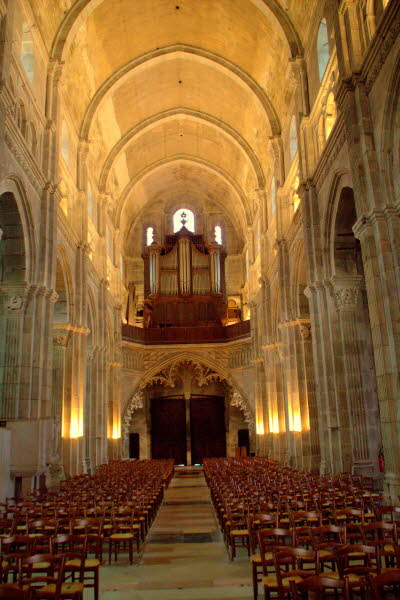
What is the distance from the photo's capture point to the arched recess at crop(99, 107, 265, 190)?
30917mm

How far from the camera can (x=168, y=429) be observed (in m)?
38.2

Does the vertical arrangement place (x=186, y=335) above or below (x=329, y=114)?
below

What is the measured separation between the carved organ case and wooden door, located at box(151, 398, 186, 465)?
596cm

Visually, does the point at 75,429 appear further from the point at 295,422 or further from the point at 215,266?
the point at 215,266

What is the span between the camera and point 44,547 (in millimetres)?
7137

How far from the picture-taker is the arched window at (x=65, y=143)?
76.6 ft

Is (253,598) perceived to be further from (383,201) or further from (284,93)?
(284,93)

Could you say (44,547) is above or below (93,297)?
below

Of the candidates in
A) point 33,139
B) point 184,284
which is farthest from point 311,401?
point 184,284

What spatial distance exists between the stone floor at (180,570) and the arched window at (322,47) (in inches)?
630

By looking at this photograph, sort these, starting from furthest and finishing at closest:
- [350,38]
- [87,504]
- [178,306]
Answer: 1. [178,306]
2. [350,38]
3. [87,504]

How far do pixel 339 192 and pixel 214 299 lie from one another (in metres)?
22.0

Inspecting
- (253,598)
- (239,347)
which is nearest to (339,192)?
(253,598)

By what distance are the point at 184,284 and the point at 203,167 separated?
28.3 ft
